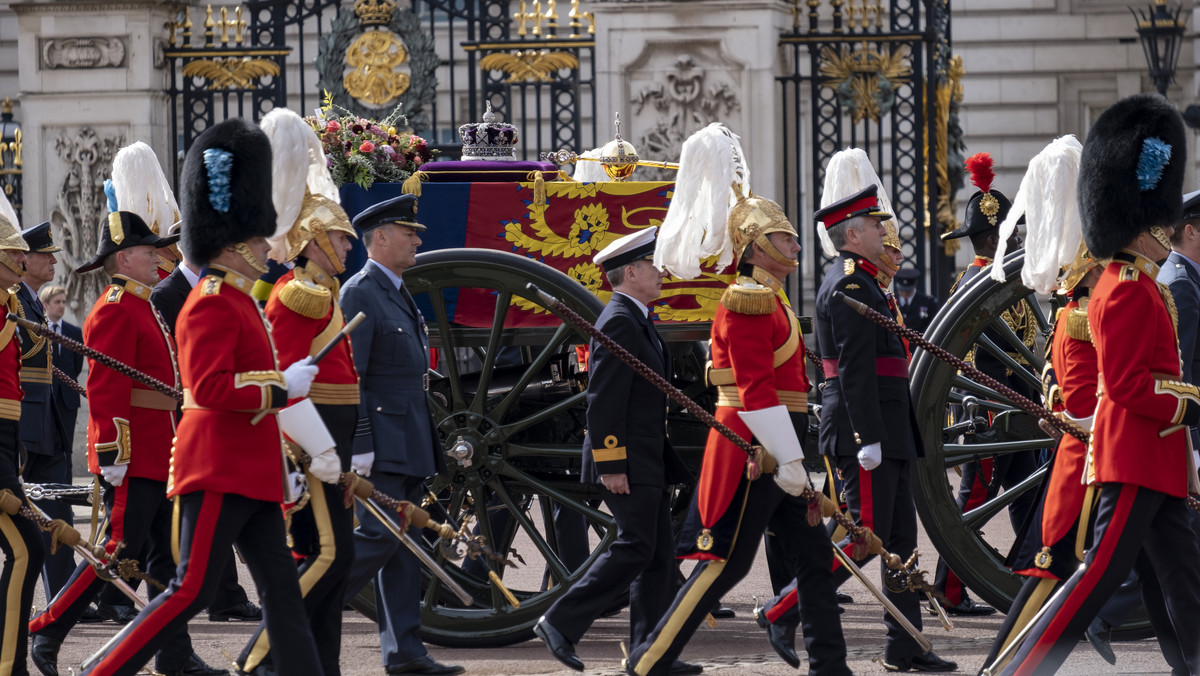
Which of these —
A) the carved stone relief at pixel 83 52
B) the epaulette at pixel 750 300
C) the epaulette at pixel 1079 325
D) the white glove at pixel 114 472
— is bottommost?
the white glove at pixel 114 472

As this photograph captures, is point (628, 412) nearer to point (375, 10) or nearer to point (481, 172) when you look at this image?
point (481, 172)

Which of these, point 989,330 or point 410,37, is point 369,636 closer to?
point 989,330

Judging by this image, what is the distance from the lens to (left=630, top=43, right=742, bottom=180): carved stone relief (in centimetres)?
1052

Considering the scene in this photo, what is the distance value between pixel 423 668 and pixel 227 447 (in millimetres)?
1378

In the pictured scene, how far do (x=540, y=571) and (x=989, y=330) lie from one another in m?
2.19

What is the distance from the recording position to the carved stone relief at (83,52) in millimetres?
11102

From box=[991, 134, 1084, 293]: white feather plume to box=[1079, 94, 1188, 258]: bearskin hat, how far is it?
267 mm

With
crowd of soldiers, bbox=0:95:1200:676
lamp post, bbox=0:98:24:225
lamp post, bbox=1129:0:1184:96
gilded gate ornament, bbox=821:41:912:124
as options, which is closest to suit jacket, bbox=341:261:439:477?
crowd of soldiers, bbox=0:95:1200:676

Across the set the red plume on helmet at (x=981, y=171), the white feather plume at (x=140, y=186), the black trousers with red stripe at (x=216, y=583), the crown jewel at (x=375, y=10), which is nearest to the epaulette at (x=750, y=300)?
the black trousers with red stripe at (x=216, y=583)

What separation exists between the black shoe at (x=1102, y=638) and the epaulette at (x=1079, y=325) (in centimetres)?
95

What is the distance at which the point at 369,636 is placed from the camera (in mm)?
6906

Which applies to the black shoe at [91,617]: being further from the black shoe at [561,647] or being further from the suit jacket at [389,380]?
the black shoe at [561,647]

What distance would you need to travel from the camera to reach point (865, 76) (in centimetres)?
1068

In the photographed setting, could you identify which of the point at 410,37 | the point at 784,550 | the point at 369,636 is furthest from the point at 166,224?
the point at 410,37
